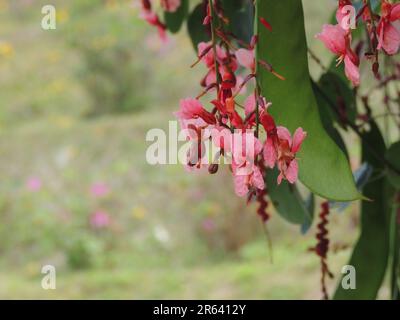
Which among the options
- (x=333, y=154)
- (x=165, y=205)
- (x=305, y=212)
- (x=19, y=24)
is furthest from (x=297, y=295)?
(x=19, y=24)

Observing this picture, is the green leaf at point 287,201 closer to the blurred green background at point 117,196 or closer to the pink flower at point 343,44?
the pink flower at point 343,44

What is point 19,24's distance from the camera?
415cm

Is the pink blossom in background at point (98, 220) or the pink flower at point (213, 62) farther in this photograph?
the pink blossom in background at point (98, 220)

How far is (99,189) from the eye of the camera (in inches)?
108

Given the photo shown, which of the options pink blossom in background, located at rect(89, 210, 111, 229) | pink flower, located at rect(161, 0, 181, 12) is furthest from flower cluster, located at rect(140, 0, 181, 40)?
pink blossom in background, located at rect(89, 210, 111, 229)

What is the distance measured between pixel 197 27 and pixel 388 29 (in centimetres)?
32

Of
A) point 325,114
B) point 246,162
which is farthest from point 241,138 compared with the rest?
point 325,114

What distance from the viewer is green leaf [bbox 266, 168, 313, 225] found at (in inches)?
26.0

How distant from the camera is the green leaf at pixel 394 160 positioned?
60 cm

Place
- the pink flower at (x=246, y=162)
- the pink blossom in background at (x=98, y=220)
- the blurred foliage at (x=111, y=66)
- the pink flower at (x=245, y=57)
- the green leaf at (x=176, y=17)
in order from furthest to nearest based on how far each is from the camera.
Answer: the blurred foliage at (x=111, y=66)
the pink blossom in background at (x=98, y=220)
the green leaf at (x=176, y=17)
the pink flower at (x=245, y=57)
the pink flower at (x=246, y=162)

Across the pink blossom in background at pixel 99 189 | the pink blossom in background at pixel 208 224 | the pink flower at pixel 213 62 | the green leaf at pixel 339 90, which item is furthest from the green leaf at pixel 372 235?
the pink blossom in background at pixel 99 189

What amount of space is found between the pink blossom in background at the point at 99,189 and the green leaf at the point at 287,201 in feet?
6.83

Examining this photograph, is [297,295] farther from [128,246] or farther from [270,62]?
[270,62]

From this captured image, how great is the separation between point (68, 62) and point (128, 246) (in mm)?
1413
